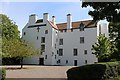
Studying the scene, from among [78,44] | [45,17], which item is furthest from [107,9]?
[45,17]

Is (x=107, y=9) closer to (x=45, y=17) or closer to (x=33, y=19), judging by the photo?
(x=45, y=17)

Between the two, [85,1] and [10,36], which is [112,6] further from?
[10,36]

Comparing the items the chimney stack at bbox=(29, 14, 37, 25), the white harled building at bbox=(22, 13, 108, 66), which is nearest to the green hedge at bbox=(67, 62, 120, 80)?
the white harled building at bbox=(22, 13, 108, 66)

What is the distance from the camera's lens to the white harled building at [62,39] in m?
63.4

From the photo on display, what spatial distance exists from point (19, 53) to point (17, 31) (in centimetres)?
2533

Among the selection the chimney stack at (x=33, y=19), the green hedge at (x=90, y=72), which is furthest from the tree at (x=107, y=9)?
the chimney stack at (x=33, y=19)

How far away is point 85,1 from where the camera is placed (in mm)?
16453

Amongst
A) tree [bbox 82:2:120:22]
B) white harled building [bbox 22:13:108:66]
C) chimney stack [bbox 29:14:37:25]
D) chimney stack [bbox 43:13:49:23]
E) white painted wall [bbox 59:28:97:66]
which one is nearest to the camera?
tree [bbox 82:2:120:22]

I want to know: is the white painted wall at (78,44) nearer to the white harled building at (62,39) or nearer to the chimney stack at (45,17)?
the white harled building at (62,39)

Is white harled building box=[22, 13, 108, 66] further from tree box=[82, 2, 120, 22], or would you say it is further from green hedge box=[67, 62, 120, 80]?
tree box=[82, 2, 120, 22]

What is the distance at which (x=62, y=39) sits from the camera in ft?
222

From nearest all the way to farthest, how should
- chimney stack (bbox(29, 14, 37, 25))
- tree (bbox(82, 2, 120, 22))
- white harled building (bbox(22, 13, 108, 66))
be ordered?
1. tree (bbox(82, 2, 120, 22))
2. white harled building (bbox(22, 13, 108, 66))
3. chimney stack (bbox(29, 14, 37, 25))

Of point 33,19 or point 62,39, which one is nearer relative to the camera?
point 62,39

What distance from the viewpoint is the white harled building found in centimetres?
6341
